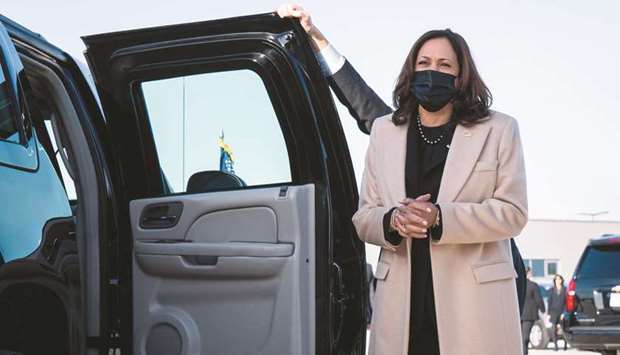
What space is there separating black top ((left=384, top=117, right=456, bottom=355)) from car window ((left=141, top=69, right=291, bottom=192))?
94 cm

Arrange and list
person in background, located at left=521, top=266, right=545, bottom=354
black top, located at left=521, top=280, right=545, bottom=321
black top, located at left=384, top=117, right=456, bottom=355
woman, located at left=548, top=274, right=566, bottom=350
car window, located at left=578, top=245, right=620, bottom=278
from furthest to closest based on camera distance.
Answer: woman, located at left=548, top=274, right=566, bottom=350, black top, located at left=521, top=280, right=545, bottom=321, person in background, located at left=521, top=266, right=545, bottom=354, car window, located at left=578, top=245, right=620, bottom=278, black top, located at left=384, top=117, right=456, bottom=355

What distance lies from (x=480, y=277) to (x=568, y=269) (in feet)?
155

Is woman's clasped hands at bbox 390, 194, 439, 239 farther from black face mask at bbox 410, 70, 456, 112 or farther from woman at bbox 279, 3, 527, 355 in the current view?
black face mask at bbox 410, 70, 456, 112

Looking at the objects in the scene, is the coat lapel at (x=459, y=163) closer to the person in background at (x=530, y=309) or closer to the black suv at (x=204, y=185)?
the black suv at (x=204, y=185)

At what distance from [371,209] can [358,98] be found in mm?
900

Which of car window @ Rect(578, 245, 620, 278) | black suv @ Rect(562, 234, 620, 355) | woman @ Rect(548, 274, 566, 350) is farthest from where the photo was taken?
woman @ Rect(548, 274, 566, 350)

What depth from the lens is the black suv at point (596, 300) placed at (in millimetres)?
11250

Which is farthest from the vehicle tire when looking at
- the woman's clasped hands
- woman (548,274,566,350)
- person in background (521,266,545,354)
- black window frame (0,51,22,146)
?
black window frame (0,51,22,146)

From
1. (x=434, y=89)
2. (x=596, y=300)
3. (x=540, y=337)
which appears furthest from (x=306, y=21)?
(x=540, y=337)

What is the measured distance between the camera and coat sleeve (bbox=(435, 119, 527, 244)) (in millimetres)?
3287

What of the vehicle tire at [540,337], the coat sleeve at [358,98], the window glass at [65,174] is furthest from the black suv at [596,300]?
the vehicle tire at [540,337]

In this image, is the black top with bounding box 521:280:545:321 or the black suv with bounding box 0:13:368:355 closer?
the black suv with bounding box 0:13:368:355

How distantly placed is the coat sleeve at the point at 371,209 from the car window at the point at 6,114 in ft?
3.62

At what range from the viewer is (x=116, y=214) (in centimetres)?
429
